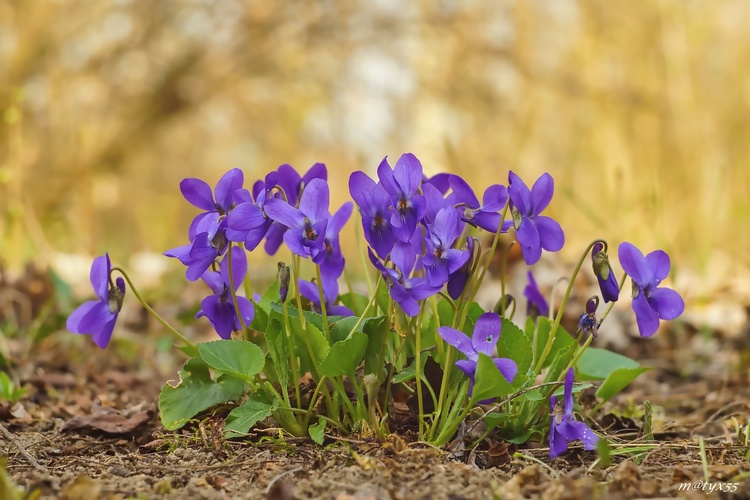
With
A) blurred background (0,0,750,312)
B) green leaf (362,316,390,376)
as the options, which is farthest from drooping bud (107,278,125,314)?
blurred background (0,0,750,312)

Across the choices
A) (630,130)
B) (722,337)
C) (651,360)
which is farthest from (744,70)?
(651,360)

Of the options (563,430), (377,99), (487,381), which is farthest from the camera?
(377,99)

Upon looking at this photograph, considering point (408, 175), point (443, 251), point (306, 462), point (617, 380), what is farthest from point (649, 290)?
point (306, 462)

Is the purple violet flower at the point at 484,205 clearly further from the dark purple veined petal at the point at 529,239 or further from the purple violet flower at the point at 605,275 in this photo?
the purple violet flower at the point at 605,275

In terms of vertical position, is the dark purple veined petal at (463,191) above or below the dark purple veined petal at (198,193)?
above

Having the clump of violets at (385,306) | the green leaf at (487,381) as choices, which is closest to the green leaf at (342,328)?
the clump of violets at (385,306)

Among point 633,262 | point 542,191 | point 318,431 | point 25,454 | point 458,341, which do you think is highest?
point 542,191

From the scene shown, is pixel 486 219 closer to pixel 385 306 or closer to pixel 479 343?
pixel 479 343

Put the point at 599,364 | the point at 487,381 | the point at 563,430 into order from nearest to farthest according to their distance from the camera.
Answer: the point at 487,381
the point at 563,430
the point at 599,364
